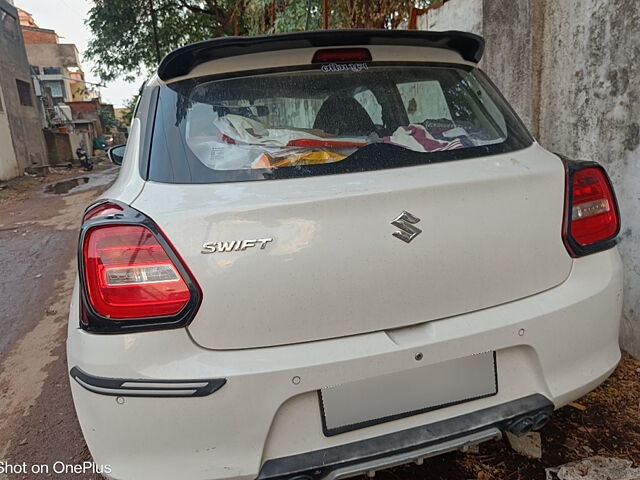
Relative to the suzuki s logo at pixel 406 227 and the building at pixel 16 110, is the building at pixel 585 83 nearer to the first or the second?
the suzuki s logo at pixel 406 227

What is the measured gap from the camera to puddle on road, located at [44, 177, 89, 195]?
1212cm

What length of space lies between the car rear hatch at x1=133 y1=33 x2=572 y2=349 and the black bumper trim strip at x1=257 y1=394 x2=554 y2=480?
333 millimetres

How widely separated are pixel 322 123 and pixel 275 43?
323 millimetres

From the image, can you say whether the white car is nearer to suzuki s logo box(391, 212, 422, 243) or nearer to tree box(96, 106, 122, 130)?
suzuki s logo box(391, 212, 422, 243)

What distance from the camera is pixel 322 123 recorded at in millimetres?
1743

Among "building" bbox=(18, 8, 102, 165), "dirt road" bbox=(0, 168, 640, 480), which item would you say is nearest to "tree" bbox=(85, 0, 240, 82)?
"building" bbox=(18, 8, 102, 165)

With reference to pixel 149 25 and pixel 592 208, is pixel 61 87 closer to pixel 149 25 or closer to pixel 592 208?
pixel 149 25

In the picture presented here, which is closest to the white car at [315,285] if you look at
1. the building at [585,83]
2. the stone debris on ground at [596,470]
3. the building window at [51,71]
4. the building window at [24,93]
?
the stone debris on ground at [596,470]

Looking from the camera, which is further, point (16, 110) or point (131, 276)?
point (16, 110)

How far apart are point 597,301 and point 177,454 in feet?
4.66

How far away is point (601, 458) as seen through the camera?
1872mm

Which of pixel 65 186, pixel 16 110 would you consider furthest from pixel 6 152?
pixel 65 186

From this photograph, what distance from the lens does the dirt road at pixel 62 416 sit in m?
1.89

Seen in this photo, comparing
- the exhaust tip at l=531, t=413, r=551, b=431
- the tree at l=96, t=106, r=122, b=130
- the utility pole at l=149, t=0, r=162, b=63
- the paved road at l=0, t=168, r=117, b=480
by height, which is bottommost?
the paved road at l=0, t=168, r=117, b=480
